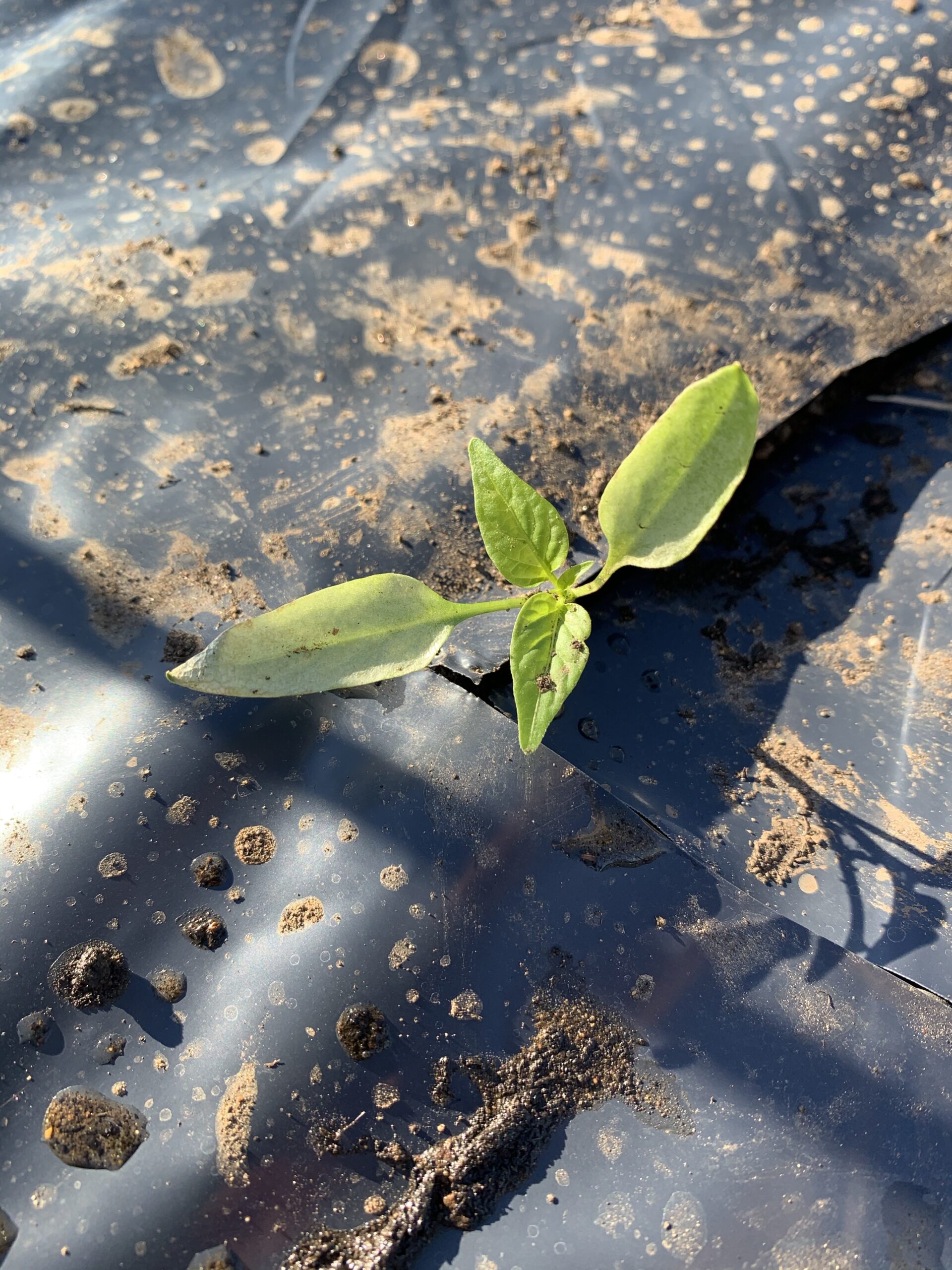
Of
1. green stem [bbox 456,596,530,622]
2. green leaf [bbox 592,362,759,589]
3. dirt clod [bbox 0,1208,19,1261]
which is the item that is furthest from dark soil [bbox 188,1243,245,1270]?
green leaf [bbox 592,362,759,589]

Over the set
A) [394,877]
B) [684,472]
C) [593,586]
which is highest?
[684,472]

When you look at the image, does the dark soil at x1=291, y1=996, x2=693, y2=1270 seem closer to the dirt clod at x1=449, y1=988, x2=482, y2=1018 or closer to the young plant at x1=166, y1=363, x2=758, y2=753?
the dirt clod at x1=449, y1=988, x2=482, y2=1018

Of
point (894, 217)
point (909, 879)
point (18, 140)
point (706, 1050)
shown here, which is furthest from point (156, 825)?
point (894, 217)

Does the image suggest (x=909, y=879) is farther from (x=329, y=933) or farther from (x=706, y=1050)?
(x=329, y=933)

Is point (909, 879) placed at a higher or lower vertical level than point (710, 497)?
lower

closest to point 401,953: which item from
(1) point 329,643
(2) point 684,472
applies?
(1) point 329,643

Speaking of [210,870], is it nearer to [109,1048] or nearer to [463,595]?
[109,1048]
